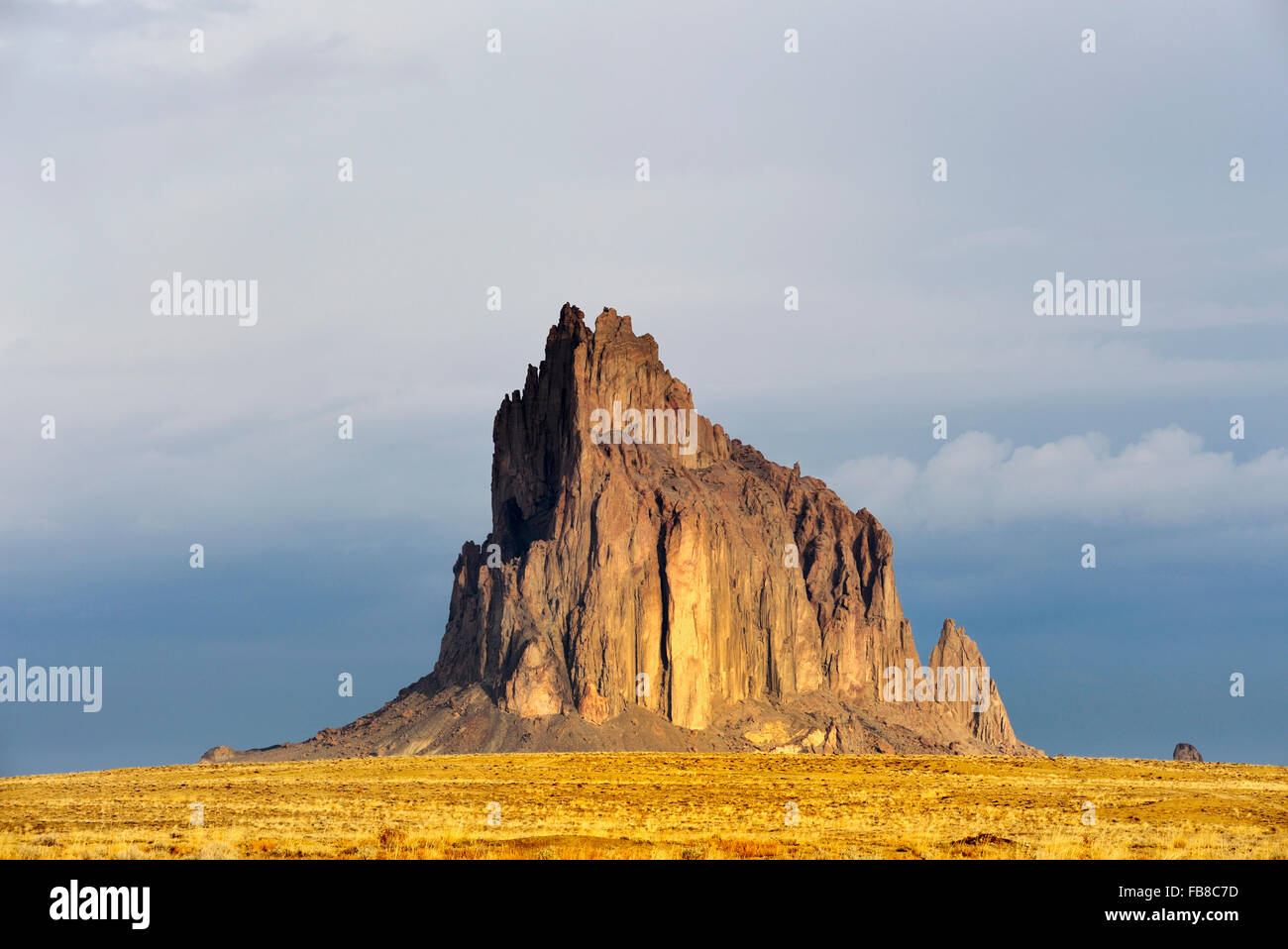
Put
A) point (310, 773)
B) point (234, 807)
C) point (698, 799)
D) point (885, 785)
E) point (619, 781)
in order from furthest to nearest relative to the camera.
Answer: point (310, 773)
point (619, 781)
point (885, 785)
point (698, 799)
point (234, 807)

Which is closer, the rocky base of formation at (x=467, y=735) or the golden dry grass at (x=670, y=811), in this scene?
the golden dry grass at (x=670, y=811)

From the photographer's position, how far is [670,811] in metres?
60.5

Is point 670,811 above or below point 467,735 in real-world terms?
above

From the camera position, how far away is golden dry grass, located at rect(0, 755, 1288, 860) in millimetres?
42562

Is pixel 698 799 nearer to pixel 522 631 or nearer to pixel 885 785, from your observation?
pixel 885 785

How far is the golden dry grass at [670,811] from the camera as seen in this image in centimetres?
4256

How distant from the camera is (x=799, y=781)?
81750 millimetres

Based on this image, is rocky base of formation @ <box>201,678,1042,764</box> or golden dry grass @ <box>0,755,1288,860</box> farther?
rocky base of formation @ <box>201,678,1042,764</box>

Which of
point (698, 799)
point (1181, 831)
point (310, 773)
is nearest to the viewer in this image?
point (1181, 831)

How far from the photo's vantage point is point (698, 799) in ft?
224

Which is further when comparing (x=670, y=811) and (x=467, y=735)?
(x=467, y=735)
